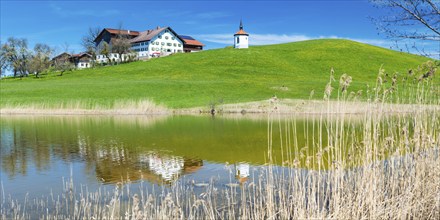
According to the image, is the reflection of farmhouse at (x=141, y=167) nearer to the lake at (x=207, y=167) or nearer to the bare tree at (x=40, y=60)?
the lake at (x=207, y=167)

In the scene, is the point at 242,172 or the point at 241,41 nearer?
the point at 242,172

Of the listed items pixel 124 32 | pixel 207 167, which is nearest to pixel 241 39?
pixel 124 32

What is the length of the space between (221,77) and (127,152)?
5019 cm

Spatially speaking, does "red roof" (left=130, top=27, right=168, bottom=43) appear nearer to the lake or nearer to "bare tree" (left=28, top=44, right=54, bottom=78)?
"bare tree" (left=28, top=44, right=54, bottom=78)

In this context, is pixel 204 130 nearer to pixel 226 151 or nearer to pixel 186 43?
pixel 226 151

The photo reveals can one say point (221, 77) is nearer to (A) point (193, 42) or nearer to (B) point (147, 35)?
(B) point (147, 35)

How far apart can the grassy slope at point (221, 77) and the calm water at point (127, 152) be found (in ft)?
51.8

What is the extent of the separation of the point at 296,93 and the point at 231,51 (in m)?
44.7

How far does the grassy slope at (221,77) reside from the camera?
52219 mm

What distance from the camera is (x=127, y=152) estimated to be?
2078cm

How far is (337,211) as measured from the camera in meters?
7.64

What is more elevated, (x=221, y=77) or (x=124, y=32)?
(x=124, y=32)

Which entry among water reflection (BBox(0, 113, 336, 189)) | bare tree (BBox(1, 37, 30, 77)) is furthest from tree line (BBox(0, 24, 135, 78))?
water reflection (BBox(0, 113, 336, 189))

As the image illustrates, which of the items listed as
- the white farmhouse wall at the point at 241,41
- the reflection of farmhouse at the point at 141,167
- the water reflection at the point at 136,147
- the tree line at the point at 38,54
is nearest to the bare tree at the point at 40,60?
the tree line at the point at 38,54
